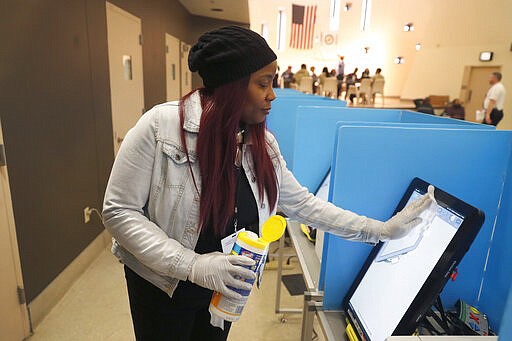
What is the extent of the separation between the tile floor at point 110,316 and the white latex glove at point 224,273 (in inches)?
48.2

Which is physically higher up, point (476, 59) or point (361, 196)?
point (476, 59)

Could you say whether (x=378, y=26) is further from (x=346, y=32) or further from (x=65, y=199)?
(x=65, y=199)

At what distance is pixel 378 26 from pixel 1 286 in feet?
47.4

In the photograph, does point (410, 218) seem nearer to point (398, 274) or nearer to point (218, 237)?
point (398, 274)

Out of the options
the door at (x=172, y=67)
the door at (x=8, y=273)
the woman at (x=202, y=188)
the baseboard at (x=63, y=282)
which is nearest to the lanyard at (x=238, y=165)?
the woman at (x=202, y=188)

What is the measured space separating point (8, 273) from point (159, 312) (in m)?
1.19

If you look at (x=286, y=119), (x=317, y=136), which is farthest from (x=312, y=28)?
(x=317, y=136)

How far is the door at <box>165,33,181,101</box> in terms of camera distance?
6068mm

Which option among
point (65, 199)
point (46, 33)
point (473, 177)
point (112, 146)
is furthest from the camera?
point (112, 146)

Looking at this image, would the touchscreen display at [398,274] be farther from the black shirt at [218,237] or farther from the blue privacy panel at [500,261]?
the black shirt at [218,237]

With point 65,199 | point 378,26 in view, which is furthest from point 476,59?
point 65,199

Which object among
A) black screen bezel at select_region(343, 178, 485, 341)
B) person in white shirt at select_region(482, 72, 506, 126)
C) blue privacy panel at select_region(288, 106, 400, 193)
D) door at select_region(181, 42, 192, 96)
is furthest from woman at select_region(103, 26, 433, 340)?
person in white shirt at select_region(482, 72, 506, 126)

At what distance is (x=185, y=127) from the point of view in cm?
92

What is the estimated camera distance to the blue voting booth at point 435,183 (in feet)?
3.25
